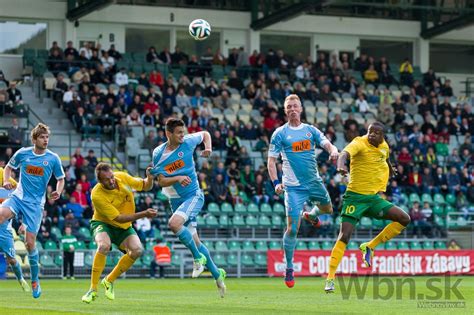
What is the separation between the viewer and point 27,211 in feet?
61.3

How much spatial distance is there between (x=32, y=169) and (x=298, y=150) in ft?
14.4

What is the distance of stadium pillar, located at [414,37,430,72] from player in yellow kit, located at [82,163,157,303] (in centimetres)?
3426

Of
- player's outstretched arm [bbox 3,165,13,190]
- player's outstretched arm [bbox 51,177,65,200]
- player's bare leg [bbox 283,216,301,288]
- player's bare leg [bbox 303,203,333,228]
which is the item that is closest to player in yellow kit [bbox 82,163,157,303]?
player's outstretched arm [bbox 51,177,65,200]

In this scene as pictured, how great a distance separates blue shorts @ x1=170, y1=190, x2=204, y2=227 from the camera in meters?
16.9

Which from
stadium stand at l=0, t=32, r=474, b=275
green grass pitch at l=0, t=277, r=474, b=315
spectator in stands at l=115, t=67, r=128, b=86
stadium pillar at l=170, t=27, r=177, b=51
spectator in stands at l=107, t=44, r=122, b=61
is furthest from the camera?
stadium pillar at l=170, t=27, r=177, b=51

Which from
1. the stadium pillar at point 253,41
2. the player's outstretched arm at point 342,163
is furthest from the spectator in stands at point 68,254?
the stadium pillar at point 253,41

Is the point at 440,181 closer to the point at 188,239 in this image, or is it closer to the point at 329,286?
the point at 329,286

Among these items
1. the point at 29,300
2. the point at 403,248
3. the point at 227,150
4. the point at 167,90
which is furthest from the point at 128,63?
the point at 29,300

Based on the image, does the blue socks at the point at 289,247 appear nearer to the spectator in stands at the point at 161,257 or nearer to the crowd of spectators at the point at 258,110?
the spectator in stands at the point at 161,257

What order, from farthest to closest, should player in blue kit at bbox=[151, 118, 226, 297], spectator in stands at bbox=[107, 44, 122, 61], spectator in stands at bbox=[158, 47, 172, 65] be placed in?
spectator in stands at bbox=[158, 47, 172, 65], spectator in stands at bbox=[107, 44, 122, 61], player in blue kit at bbox=[151, 118, 226, 297]

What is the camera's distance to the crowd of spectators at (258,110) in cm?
3581

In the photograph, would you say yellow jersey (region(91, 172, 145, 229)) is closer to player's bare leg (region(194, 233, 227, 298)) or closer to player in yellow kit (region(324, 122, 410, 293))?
player's bare leg (region(194, 233, 227, 298))

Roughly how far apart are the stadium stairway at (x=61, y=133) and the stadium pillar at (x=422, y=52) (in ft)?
57.6

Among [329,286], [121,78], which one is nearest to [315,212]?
[329,286]
